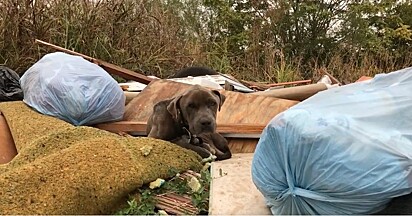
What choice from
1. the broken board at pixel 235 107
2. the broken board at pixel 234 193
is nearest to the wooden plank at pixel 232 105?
the broken board at pixel 235 107

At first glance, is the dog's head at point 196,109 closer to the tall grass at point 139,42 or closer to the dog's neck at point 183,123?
the dog's neck at point 183,123

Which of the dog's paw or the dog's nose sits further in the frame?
the dog's paw

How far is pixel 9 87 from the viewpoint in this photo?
19.6 feet

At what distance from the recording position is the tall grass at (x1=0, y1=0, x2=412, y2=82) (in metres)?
7.46

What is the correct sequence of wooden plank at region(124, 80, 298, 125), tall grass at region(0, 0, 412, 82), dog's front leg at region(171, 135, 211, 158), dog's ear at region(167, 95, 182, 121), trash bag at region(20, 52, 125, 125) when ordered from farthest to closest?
tall grass at region(0, 0, 412, 82) → trash bag at region(20, 52, 125, 125) → wooden plank at region(124, 80, 298, 125) → dog's ear at region(167, 95, 182, 121) → dog's front leg at region(171, 135, 211, 158)

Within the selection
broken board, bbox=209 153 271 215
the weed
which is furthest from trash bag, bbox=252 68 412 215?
the weed

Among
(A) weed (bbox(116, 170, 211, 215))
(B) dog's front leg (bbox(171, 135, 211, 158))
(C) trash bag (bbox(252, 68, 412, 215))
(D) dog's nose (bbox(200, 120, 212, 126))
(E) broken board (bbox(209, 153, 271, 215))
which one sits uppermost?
(C) trash bag (bbox(252, 68, 412, 215))

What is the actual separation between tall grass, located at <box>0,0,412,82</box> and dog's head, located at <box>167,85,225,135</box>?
3749 millimetres

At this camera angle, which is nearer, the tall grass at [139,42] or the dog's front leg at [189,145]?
the dog's front leg at [189,145]

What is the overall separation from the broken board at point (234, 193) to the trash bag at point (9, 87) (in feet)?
9.53

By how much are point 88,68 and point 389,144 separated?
3548 millimetres

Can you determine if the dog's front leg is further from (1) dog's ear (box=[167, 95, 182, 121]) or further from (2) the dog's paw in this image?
(1) dog's ear (box=[167, 95, 182, 121])

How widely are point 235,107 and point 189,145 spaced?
0.97 meters

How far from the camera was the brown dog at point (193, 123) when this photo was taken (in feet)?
13.1
